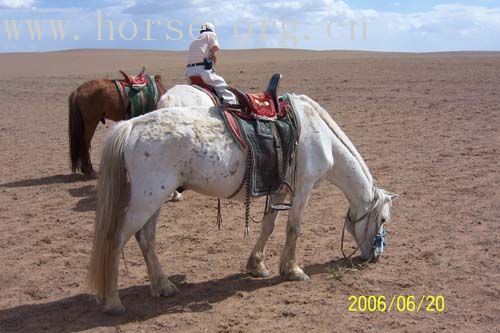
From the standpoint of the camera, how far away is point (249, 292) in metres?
4.73

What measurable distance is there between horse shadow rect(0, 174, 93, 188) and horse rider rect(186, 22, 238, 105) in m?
2.87

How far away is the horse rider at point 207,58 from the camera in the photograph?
285 inches

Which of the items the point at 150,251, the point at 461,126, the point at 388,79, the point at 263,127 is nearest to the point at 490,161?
the point at 461,126

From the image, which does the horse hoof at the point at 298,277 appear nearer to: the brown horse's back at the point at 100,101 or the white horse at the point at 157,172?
the white horse at the point at 157,172

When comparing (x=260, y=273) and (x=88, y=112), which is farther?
(x=88, y=112)

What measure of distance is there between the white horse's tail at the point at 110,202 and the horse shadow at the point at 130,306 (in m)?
0.38

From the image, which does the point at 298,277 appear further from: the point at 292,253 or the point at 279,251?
the point at 279,251

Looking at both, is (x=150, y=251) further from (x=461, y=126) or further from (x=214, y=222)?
(x=461, y=126)

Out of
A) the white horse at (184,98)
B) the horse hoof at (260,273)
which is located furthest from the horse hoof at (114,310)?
the white horse at (184,98)

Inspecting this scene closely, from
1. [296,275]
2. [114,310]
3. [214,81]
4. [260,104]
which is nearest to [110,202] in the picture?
[114,310]

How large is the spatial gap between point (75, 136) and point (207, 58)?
2.91 meters

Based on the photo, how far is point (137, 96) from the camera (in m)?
8.60

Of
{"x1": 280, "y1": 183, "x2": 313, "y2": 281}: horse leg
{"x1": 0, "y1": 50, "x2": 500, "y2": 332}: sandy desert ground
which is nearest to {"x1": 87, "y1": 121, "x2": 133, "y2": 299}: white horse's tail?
{"x1": 0, "y1": 50, "x2": 500, "y2": 332}: sandy desert ground

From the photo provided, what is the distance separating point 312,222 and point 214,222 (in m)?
1.21
